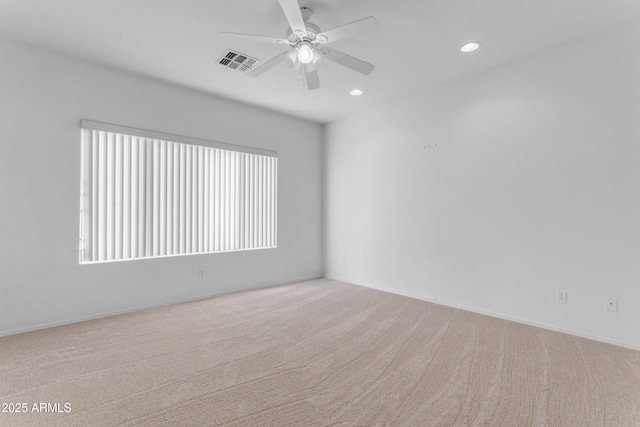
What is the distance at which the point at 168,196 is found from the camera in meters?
3.85

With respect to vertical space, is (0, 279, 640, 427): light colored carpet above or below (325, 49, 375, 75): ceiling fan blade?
below

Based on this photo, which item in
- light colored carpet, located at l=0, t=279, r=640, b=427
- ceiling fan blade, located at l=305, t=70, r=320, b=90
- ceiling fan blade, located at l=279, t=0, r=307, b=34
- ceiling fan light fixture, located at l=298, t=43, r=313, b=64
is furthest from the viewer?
ceiling fan blade, located at l=305, t=70, r=320, b=90

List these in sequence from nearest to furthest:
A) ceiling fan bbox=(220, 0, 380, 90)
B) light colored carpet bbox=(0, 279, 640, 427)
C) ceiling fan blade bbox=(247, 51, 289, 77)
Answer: light colored carpet bbox=(0, 279, 640, 427), ceiling fan bbox=(220, 0, 380, 90), ceiling fan blade bbox=(247, 51, 289, 77)

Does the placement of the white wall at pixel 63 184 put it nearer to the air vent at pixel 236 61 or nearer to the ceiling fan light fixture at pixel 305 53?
the air vent at pixel 236 61

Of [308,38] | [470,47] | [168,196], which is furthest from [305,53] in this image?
[168,196]

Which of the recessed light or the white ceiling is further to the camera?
the recessed light

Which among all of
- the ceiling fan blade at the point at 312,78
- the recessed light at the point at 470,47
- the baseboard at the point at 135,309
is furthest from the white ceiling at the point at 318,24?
the baseboard at the point at 135,309

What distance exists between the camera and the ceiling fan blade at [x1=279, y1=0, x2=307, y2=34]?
6.14 feet

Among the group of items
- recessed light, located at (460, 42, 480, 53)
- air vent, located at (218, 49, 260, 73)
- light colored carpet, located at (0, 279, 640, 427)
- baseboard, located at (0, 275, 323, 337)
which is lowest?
light colored carpet, located at (0, 279, 640, 427)

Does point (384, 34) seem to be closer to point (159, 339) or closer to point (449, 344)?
point (449, 344)

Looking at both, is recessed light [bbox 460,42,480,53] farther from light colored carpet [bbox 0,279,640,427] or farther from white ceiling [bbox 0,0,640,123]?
light colored carpet [bbox 0,279,640,427]

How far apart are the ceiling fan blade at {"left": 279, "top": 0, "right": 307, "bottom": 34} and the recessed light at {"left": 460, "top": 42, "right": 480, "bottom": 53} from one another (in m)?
1.73

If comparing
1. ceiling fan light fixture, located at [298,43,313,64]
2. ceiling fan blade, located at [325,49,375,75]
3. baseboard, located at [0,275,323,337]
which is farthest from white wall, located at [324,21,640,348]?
ceiling fan light fixture, located at [298,43,313,64]

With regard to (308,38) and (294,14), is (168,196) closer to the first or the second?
(308,38)
